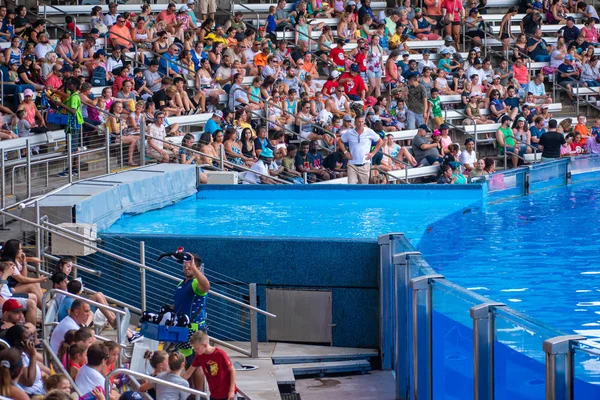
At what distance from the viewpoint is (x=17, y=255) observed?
10.3 meters

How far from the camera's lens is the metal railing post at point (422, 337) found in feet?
30.4

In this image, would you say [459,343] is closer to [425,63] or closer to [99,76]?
[99,76]

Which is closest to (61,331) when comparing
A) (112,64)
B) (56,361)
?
(56,361)

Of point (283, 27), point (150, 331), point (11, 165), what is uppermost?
point (283, 27)

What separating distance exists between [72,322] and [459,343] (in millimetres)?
3144


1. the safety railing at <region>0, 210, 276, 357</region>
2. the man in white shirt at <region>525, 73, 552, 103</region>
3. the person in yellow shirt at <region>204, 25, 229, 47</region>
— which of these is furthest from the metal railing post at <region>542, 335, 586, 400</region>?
the man in white shirt at <region>525, 73, 552, 103</region>

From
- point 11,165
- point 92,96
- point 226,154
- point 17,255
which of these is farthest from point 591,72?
point 17,255

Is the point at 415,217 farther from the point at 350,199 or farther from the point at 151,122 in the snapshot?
the point at 151,122

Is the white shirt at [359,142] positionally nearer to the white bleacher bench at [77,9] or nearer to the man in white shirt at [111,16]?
the man in white shirt at [111,16]

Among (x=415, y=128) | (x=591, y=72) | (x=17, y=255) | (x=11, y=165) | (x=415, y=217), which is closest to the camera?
(x=17, y=255)

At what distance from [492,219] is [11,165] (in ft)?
25.0

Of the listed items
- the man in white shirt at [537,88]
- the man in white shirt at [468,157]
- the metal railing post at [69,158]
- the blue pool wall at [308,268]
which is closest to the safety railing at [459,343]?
the blue pool wall at [308,268]

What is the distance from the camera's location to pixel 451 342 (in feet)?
28.1

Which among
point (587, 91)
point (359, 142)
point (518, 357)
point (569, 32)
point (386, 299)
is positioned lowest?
point (386, 299)
